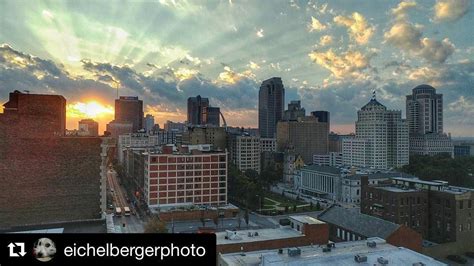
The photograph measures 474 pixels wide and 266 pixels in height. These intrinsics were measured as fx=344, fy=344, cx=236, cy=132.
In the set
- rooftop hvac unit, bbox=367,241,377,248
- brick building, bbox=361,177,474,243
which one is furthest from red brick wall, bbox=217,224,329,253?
brick building, bbox=361,177,474,243

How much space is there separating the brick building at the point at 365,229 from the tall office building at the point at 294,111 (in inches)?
3700

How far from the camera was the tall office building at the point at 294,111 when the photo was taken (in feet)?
391

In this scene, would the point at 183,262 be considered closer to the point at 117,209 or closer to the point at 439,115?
the point at 117,209

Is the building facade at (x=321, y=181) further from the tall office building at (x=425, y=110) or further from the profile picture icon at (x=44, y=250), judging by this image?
the tall office building at (x=425, y=110)

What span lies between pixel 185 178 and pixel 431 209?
21921 mm

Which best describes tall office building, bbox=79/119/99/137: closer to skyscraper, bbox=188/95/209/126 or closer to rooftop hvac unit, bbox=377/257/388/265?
rooftop hvac unit, bbox=377/257/388/265

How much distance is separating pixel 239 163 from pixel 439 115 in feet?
213

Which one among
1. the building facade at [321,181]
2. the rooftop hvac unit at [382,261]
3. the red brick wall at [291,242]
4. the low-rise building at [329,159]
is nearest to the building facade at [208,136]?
the building facade at [321,181]

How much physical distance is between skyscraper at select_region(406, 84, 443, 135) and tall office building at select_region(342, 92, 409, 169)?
25.9 m

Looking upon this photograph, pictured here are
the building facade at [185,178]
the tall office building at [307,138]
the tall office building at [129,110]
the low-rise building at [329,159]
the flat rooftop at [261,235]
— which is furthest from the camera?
the tall office building at [129,110]

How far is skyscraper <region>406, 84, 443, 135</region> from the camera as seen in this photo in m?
92.3

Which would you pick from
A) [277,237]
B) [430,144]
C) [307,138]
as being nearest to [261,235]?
[277,237]

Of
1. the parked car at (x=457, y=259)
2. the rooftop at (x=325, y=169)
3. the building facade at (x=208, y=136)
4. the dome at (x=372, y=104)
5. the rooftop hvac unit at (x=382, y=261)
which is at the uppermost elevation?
the dome at (x=372, y=104)

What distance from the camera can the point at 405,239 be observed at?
19.0m
